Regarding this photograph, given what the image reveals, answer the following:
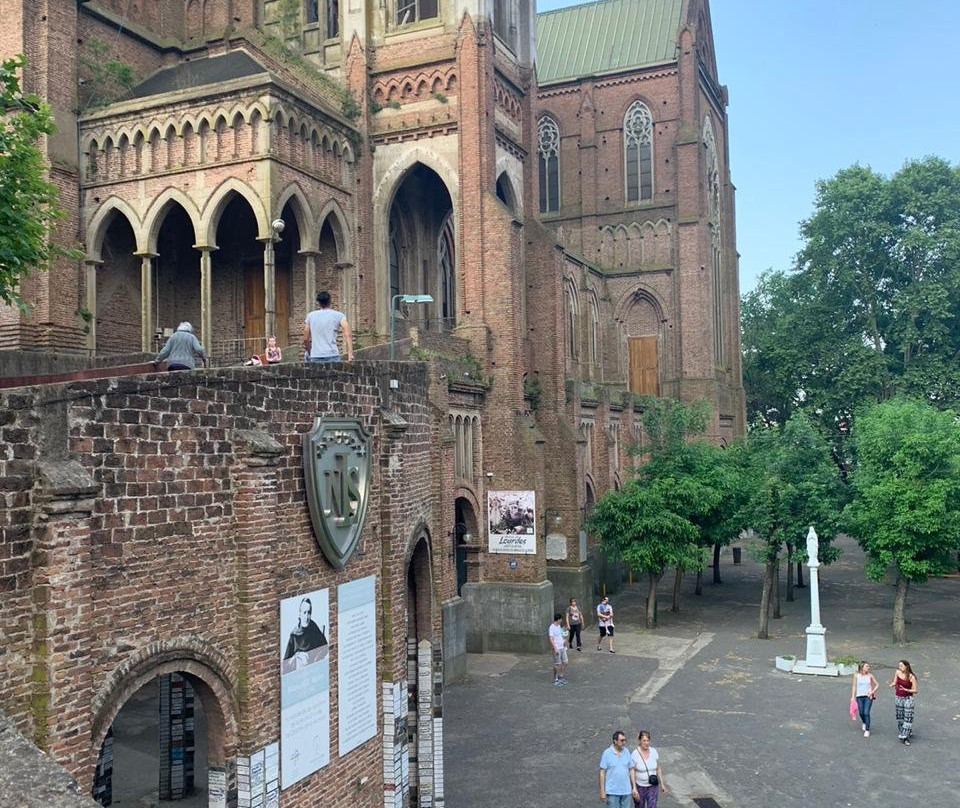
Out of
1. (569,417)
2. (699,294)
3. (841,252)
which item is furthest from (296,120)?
(841,252)

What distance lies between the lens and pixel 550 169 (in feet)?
151

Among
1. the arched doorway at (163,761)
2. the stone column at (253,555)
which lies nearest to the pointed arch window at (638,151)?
the arched doorway at (163,761)

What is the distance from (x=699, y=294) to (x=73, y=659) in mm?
38138

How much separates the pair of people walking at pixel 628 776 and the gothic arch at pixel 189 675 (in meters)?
5.06

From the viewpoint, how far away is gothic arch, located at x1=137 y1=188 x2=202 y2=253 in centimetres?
2319

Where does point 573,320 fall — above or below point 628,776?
above

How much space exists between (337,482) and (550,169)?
38.5m

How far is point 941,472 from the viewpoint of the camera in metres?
23.6

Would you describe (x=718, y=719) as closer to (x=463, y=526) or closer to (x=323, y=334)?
(x=463, y=526)

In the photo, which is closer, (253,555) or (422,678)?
(253,555)

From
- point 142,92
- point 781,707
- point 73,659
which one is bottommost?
point 781,707

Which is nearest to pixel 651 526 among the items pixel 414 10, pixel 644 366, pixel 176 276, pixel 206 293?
pixel 206 293

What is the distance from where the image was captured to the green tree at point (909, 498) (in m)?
23.1

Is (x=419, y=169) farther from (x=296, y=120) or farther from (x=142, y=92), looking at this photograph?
(x=142, y=92)
